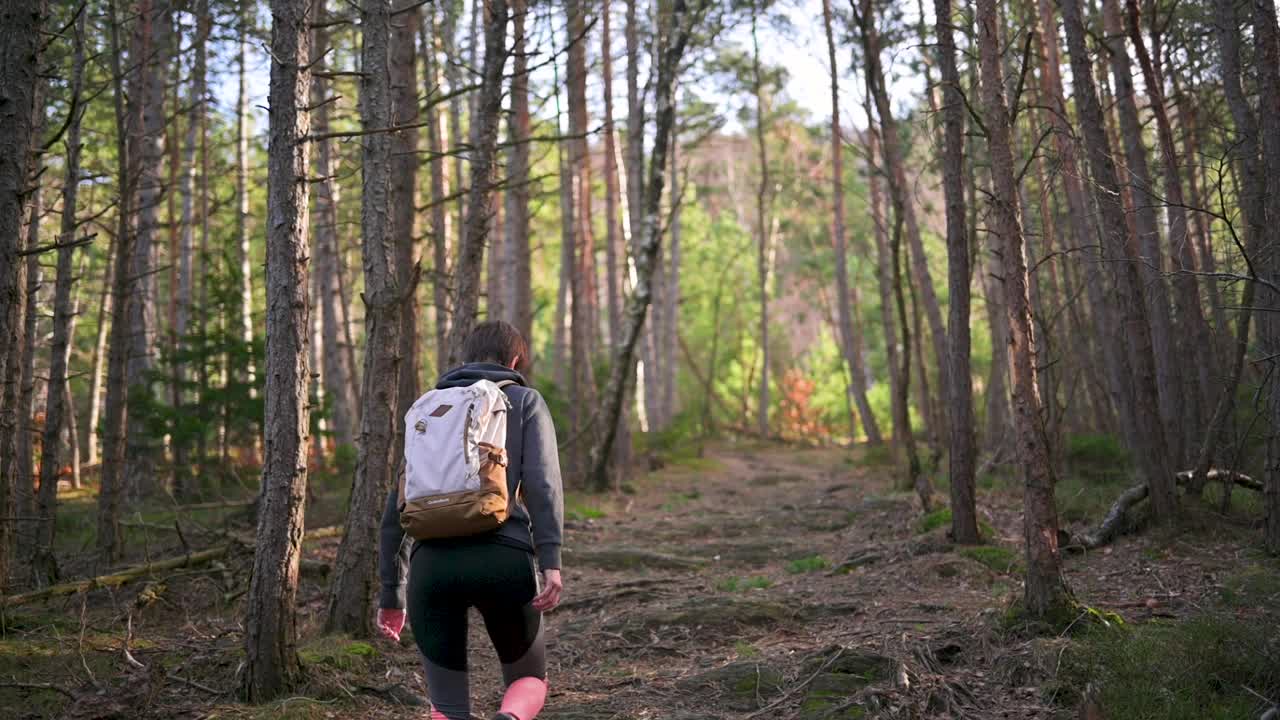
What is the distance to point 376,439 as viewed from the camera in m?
6.90

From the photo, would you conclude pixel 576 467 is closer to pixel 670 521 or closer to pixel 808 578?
pixel 670 521

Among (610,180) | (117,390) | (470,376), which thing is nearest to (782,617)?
(470,376)

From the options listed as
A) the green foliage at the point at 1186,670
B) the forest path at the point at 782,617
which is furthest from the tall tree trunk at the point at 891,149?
the green foliage at the point at 1186,670

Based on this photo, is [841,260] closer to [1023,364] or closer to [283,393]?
[1023,364]

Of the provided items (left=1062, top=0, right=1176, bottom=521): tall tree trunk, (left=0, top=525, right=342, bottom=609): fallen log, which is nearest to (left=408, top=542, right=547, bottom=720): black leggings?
(left=0, top=525, right=342, bottom=609): fallen log

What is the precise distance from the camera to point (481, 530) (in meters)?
3.51

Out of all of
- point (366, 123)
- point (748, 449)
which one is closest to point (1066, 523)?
point (366, 123)

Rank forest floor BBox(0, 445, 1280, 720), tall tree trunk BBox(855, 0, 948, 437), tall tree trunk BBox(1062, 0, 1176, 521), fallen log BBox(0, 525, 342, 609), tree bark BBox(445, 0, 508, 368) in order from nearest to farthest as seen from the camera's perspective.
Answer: forest floor BBox(0, 445, 1280, 720)
fallen log BBox(0, 525, 342, 609)
tall tree trunk BBox(1062, 0, 1176, 521)
tree bark BBox(445, 0, 508, 368)
tall tree trunk BBox(855, 0, 948, 437)

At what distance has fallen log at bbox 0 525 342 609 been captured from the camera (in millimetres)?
6434

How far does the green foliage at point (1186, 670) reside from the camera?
448 centimetres

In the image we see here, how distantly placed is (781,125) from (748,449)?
1444 centimetres

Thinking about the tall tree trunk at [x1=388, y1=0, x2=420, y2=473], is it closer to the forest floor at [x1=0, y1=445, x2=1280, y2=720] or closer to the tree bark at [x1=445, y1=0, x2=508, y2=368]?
the tree bark at [x1=445, y1=0, x2=508, y2=368]

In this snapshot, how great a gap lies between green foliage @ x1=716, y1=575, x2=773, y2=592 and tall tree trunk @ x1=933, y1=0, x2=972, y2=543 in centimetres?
185

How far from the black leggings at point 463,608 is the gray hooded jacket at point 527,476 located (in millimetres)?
53
